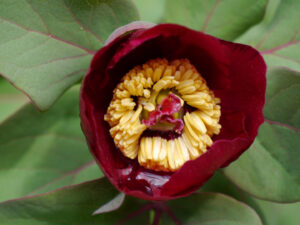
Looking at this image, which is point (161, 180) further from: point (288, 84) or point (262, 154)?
point (288, 84)

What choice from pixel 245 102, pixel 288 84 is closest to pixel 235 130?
pixel 245 102

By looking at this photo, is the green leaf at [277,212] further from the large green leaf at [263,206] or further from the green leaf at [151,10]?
the green leaf at [151,10]

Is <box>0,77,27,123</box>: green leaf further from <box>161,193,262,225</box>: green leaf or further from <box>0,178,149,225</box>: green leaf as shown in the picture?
<box>161,193,262,225</box>: green leaf

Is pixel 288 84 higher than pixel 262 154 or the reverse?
higher

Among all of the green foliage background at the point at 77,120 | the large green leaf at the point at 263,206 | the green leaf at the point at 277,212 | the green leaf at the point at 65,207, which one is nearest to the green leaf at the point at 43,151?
the green foliage background at the point at 77,120

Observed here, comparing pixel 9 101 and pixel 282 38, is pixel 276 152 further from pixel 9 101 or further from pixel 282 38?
pixel 9 101

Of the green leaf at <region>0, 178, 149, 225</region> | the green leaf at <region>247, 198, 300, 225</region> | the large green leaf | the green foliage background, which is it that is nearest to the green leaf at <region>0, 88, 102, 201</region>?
the green foliage background

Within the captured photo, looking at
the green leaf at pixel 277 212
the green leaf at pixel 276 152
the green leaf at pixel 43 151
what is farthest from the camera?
the green leaf at pixel 277 212
